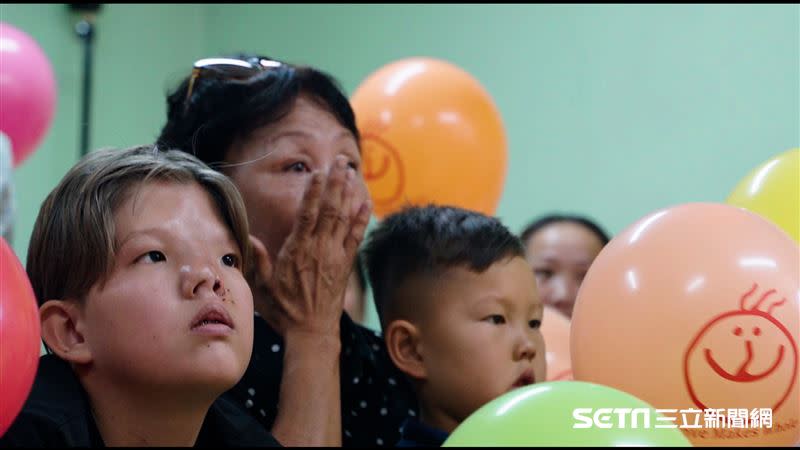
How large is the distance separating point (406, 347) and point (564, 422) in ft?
1.97

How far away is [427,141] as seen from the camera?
5.65 ft

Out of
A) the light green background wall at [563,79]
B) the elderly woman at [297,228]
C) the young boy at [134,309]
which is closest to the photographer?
the young boy at [134,309]

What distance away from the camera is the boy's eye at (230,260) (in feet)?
3.69

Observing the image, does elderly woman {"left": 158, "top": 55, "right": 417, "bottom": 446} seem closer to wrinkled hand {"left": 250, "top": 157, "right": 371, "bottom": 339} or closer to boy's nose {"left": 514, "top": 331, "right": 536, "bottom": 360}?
wrinkled hand {"left": 250, "top": 157, "right": 371, "bottom": 339}

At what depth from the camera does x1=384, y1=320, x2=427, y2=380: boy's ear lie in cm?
145

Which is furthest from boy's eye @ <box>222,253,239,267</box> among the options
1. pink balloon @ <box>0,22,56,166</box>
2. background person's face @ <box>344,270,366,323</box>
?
background person's face @ <box>344,270,366,323</box>

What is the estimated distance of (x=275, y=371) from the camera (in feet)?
4.38

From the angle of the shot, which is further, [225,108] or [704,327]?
[225,108]

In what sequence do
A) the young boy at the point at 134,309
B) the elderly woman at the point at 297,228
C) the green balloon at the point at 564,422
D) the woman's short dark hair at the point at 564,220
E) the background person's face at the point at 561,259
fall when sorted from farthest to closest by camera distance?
the woman's short dark hair at the point at 564,220 < the background person's face at the point at 561,259 < the elderly woman at the point at 297,228 < the young boy at the point at 134,309 < the green balloon at the point at 564,422

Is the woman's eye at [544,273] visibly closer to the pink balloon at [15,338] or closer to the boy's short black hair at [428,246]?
the boy's short black hair at [428,246]

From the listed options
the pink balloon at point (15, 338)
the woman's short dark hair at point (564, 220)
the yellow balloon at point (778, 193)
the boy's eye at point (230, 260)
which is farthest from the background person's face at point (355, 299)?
the pink balloon at point (15, 338)

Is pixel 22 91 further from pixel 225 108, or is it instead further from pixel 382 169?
pixel 382 169

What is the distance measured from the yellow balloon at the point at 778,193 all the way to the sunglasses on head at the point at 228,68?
0.58m

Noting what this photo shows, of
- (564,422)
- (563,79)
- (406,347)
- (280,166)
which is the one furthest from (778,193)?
(563,79)
